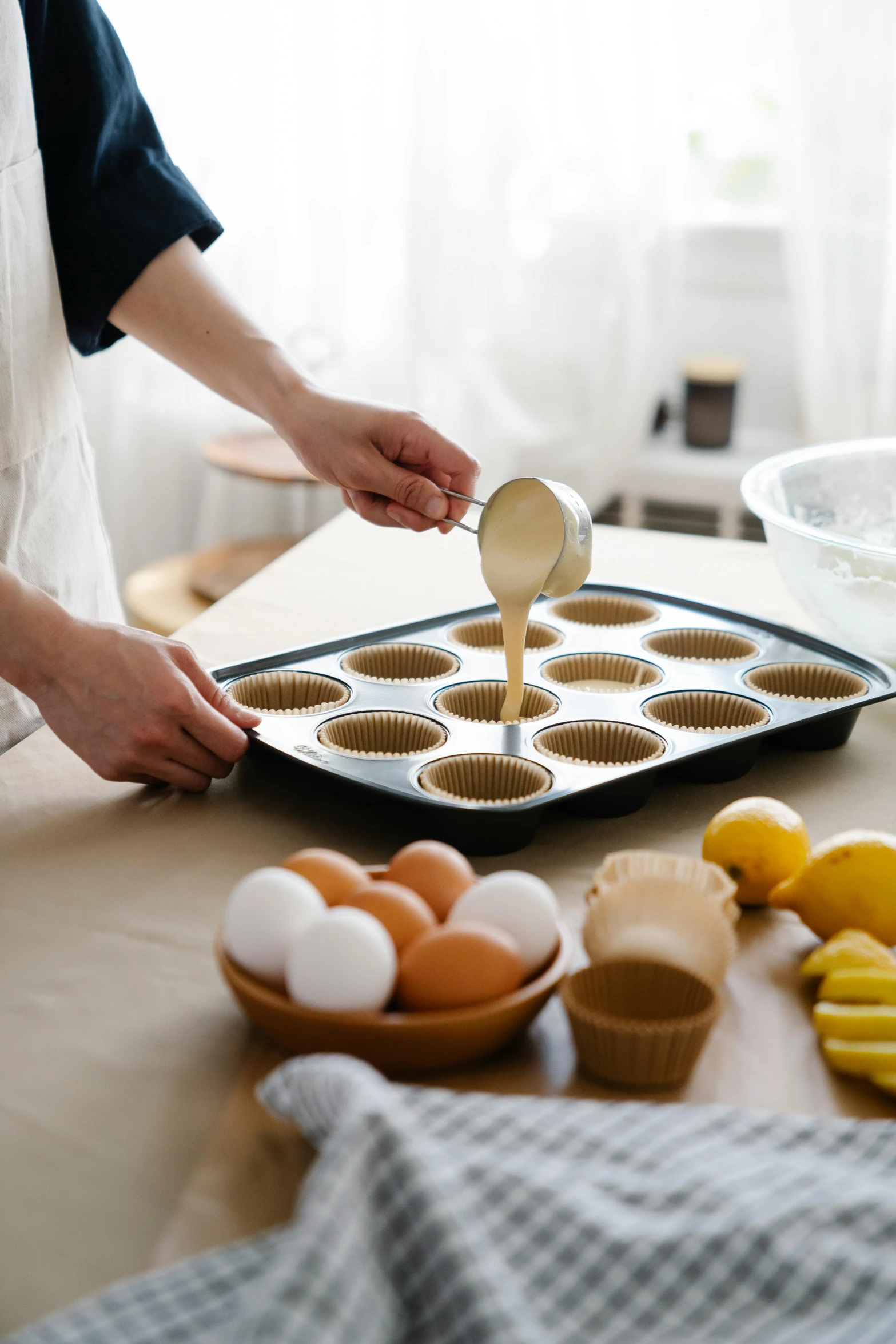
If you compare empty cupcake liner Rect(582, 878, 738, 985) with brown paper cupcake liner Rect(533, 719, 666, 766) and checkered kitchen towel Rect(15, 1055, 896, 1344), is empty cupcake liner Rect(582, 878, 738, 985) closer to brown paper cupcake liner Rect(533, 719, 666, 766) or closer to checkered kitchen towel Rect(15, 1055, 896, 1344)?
checkered kitchen towel Rect(15, 1055, 896, 1344)

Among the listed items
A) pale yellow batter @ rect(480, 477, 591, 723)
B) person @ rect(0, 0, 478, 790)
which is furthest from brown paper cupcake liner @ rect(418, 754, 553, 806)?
person @ rect(0, 0, 478, 790)

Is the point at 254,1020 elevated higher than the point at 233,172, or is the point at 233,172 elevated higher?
the point at 233,172

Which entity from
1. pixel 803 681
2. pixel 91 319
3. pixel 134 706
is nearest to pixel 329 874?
pixel 134 706

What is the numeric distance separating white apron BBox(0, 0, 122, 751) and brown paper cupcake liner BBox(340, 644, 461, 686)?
321 mm

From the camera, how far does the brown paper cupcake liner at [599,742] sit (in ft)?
3.50

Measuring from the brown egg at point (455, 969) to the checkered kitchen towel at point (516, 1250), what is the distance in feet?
0.21

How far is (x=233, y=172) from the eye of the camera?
8.65 ft

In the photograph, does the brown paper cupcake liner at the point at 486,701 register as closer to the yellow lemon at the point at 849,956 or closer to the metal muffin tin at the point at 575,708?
the metal muffin tin at the point at 575,708

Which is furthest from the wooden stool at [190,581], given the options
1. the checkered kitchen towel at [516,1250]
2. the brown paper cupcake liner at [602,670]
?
the checkered kitchen towel at [516,1250]

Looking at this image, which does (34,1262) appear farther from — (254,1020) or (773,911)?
(773,911)

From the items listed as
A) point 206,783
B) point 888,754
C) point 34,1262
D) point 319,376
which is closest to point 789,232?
point 319,376

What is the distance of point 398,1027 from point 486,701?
1.76 ft

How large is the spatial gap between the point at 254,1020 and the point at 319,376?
220 cm

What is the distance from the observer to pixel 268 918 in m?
0.70
